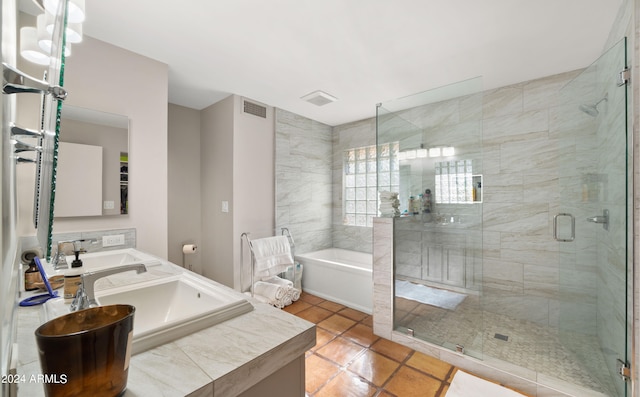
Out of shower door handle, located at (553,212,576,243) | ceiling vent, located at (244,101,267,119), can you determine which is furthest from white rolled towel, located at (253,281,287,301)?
shower door handle, located at (553,212,576,243)

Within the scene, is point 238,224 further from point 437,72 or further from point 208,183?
point 437,72

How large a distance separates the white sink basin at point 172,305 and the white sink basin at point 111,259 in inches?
16.6

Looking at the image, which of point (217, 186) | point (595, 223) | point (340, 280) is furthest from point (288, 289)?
point (595, 223)

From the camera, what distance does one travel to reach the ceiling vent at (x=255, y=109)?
3.21 metres

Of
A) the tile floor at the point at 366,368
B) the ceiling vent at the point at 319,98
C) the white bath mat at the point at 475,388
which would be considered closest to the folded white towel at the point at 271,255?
the tile floor at the point at 366,368

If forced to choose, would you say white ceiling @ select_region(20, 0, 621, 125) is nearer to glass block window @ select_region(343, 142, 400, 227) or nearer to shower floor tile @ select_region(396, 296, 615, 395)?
glass block window @ select_region(343, 142, 400, 227)

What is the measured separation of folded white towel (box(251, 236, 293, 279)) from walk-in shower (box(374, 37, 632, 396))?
144 cm

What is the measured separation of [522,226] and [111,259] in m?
3.63

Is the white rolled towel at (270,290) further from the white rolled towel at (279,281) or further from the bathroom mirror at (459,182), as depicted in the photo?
the bathroom mirror at (459,182)

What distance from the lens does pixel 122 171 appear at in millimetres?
2145

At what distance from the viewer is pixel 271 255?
10.4 ft

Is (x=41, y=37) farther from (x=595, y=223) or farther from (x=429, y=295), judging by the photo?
(x=595, y=223)

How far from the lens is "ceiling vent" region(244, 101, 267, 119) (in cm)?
321

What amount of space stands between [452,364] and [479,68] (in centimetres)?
254
